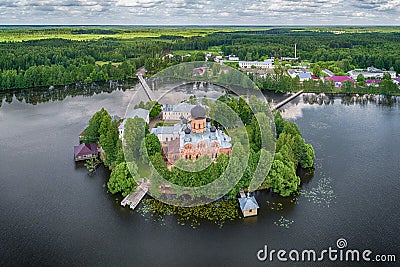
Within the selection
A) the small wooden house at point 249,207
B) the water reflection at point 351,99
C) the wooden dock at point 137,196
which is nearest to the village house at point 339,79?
the water reflection at point 351,99

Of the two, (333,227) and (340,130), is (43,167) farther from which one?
(340,130)

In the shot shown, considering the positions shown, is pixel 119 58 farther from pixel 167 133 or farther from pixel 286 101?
pixel 167 133

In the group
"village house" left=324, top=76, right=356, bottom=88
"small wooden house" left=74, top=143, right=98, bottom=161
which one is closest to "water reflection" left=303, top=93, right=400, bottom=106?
"village house" left=324, top=76, right=356, bottom=88

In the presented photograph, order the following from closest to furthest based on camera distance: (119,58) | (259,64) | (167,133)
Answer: (167,133), (259,64), (119,58)

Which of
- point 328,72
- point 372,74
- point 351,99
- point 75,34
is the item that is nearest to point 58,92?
point 351,99

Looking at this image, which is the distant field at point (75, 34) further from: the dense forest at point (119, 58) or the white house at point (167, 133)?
the white house at point (167, 133)

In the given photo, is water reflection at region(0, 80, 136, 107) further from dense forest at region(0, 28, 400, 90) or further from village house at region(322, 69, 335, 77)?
village house at region(322, 69, 335, 77)

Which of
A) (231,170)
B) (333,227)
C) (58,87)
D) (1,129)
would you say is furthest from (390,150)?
(58,87)
